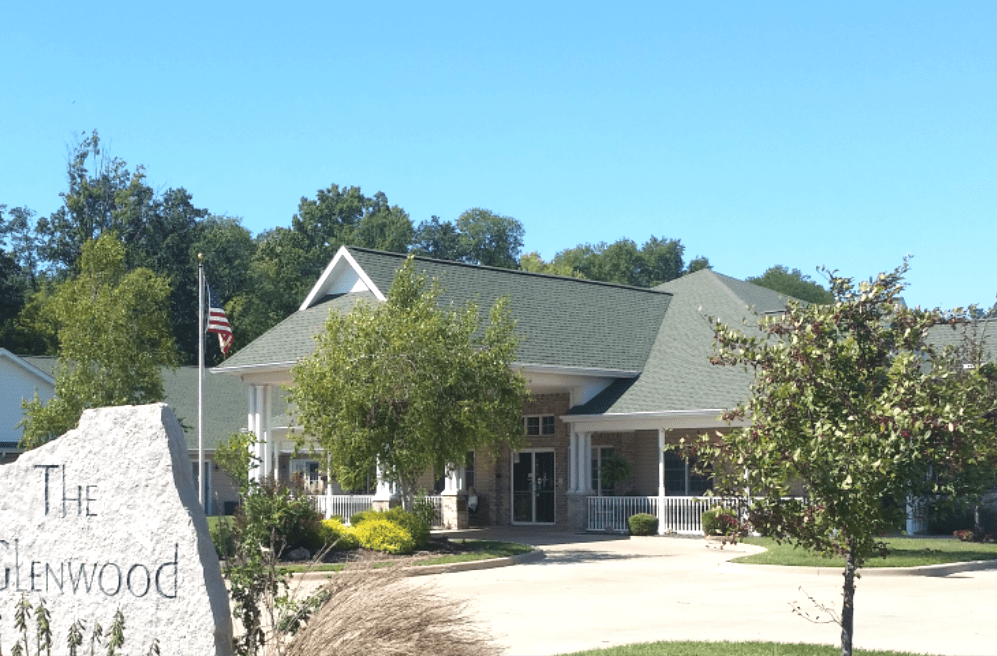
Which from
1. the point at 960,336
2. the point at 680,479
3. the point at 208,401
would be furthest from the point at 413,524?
the point at 208,401

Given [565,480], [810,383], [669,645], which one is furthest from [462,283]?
[810,383]

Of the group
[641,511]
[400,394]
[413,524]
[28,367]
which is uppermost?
[28,367]

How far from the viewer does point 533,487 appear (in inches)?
1442

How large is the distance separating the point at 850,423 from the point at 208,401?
41.8m

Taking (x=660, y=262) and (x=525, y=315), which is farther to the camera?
(x=660, y=262)

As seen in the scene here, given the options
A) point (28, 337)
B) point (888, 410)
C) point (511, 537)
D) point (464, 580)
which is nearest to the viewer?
point (888, 410)

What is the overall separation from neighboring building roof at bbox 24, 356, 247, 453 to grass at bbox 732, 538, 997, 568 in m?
24.6

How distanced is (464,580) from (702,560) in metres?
7.02

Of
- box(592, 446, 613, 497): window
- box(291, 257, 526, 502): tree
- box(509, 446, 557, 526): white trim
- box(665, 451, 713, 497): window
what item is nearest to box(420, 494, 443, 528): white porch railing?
box(509, 446, 557, 526): white trim

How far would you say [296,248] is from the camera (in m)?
73.0

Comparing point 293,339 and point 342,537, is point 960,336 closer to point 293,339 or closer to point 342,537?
point 293,339

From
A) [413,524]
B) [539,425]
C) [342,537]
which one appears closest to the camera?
[342,537]

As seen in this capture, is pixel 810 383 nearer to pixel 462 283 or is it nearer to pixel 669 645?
pixel 669 645

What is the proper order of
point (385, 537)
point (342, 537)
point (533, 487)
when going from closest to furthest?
point (342, 537), point (385, 537), point (533, 487)
